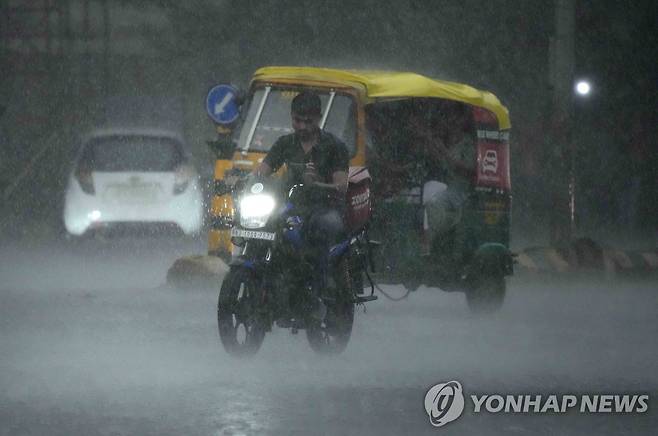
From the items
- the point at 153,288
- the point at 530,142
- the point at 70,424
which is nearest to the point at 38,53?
the point at 530,142

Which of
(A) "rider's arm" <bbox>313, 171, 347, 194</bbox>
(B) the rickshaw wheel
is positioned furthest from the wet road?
(A) "rider's arm" <bbox>313, 171, 347, 194</bbox>

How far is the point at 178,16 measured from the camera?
39.5 meters

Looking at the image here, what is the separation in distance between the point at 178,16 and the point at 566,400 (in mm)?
30668

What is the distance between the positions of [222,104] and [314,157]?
200 inches

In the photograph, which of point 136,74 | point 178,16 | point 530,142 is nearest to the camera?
point 530,142

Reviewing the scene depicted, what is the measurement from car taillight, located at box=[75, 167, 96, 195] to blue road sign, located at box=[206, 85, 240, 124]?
14.3 ft

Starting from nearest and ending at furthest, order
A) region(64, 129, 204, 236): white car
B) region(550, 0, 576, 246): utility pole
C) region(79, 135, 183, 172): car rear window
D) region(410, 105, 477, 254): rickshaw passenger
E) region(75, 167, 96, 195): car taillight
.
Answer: region(410, 105, 477, 254): rickshaw passenger, region(550, 0, 576, 246): utility pole, region(64, 129, 204, 236): white car, region(75, 167, 96, 195): car taillight, region(79, 135, 183, 172): car rear window

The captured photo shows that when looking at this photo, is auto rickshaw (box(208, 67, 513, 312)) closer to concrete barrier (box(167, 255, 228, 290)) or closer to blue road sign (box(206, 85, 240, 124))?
blue road sign (box(206, 85, 240, 124))

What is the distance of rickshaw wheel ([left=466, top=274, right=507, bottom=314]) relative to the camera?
15.0m

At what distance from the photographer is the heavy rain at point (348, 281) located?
9695 millimetres

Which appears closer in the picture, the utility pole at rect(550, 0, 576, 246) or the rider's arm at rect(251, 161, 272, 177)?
the rider's arm at rect(251, 161, 272, 177)

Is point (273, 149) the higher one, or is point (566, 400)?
point (273, 149)

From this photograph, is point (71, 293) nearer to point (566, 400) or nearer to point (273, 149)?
point (273, 149)
